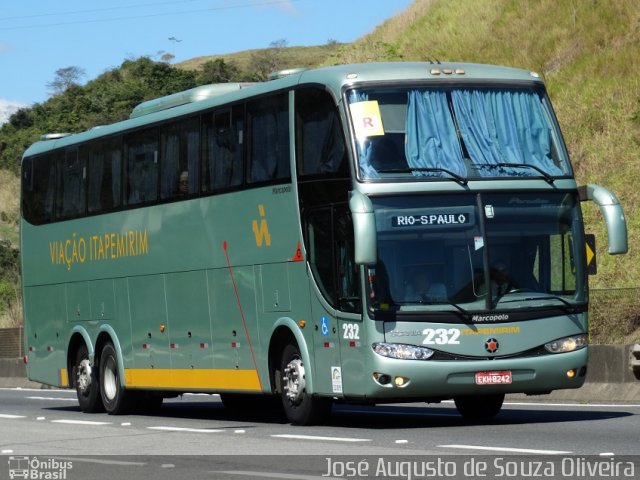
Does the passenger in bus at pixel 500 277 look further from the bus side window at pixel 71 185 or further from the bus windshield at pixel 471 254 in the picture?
the bus side window at pixel 71 185

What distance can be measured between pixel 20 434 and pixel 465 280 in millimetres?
5735

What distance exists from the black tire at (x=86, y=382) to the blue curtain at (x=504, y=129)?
904 cm

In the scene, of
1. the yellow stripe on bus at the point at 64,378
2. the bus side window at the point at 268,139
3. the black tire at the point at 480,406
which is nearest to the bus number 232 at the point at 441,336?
the black tire at the point at 480,406

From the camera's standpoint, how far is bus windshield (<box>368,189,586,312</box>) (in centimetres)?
1666

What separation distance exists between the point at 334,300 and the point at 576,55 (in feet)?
99.3

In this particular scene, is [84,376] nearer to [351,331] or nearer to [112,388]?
[112,388]

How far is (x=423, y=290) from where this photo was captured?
1673 centimetres

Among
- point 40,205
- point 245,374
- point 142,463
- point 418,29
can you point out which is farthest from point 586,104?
point 142,463

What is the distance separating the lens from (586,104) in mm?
41875

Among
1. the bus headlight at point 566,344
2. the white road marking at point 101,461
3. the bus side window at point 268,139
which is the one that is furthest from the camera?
the bus side window at point 268,139

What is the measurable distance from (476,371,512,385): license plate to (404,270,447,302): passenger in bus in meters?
0.94

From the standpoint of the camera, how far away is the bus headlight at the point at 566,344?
1712 centimetres

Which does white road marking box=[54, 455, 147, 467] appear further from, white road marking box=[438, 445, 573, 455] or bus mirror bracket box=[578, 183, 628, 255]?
bus mirror bracket box=[578, 183, 628, 255]

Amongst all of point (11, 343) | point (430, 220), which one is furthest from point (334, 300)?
point (11, 343)
